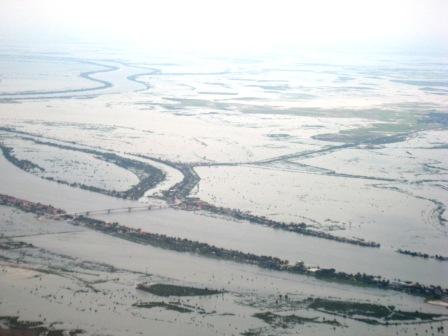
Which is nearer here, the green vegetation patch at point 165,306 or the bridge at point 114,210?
the green vegetation patch at point 165,306

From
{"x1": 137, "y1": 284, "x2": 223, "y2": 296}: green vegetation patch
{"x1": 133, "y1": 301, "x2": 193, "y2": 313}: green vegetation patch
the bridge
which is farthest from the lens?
the bridge

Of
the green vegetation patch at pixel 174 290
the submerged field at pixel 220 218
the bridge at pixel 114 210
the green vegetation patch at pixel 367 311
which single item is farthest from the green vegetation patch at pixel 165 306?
the bridge at pixel 114 210

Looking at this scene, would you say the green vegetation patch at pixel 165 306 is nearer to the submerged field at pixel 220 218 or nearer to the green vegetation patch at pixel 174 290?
the submerged field at pixel 220 218

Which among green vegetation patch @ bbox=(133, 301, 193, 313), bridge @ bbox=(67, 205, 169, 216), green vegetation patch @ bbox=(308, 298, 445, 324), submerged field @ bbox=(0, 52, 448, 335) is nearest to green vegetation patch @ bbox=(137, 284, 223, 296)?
submerged field @ bbox=(0, 52, 448, 335)

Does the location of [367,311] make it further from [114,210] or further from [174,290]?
[114,210]

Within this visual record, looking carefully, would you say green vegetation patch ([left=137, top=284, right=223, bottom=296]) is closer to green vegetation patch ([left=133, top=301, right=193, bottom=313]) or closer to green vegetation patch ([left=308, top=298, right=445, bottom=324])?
green vegetation patch ([left=133, top=301, right=193, bottom=313])

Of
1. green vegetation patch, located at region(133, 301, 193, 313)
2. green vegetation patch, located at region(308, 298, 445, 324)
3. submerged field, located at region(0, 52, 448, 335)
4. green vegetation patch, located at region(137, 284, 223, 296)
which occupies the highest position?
submerged field, located at region(0, 52, 448, 335)
